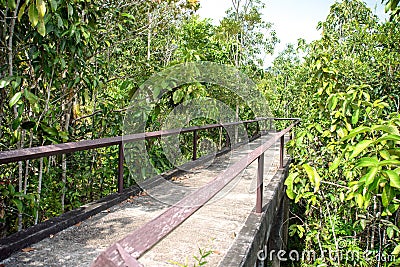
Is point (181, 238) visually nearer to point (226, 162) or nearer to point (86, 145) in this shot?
point (86, 145)

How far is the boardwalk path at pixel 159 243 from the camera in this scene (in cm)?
241

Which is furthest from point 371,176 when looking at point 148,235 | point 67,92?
point 67,92

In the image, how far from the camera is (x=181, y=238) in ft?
9.38

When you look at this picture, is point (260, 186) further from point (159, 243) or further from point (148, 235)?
point (148, 235)

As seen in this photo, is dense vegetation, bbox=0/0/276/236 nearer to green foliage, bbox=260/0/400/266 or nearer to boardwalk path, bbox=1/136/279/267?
boardwalk path, bbox=1/136/279/267

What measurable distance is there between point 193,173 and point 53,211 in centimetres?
220

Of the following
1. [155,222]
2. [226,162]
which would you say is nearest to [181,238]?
[155,222]

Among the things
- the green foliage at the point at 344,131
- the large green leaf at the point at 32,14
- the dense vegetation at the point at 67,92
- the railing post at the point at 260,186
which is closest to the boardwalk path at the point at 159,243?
the railing post at the point at 260,186

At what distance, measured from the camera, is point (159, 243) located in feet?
8.74

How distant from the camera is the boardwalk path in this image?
2.41m

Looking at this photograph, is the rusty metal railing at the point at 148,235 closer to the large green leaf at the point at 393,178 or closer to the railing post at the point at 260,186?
the large green leaf at the point at 393,178

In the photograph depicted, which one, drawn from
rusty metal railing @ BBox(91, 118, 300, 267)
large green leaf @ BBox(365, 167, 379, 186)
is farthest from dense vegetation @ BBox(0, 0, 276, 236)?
large green leaf @ BBox(365, 167, 379, 186)

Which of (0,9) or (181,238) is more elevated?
(0,9)

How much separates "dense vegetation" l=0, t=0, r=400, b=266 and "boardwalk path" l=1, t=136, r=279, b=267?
42cm
